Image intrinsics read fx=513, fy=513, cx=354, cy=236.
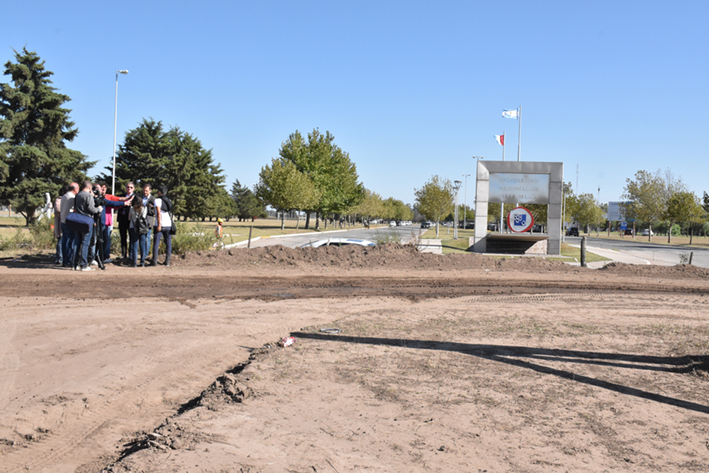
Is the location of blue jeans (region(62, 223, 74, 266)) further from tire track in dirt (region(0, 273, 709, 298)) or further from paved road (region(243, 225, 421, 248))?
paved road (region(243, 225, 421, 248))

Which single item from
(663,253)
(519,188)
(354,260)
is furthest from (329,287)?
(663,253)

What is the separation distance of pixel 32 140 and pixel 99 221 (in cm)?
3981

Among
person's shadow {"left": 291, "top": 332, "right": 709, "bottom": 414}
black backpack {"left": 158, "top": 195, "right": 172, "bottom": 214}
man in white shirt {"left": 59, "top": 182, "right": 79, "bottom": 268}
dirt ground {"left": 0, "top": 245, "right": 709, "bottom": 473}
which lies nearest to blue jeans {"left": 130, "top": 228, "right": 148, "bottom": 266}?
black backpack {"left": 158, "top": 195, "right": 172, "bottom": 214}

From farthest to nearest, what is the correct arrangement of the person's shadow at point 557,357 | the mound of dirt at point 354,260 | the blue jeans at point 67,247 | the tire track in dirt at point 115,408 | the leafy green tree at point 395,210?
the leafy green tree at point 395,210
the mound of dirt at point 354,260
the blue jeans at point 67,247
the person's shadow at point 557,357
the tire track in dirt at point 115,408

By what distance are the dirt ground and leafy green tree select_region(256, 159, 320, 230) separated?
137 ft

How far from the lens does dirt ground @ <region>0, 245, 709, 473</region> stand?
345 cm

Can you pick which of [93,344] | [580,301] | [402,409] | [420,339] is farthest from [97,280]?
[580,301]

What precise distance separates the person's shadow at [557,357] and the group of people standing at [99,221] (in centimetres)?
693

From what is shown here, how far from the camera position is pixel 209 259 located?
14039mm

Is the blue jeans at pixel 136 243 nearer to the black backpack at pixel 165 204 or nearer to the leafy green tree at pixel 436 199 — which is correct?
the black backpack at pixel 165 204

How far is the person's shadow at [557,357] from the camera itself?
5273 mm

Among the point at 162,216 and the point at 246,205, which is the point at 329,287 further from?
the point at 246,205

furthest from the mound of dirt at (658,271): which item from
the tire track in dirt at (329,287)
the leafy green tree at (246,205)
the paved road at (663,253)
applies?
the leafy green tree at (246,205)

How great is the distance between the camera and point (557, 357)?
19.1ft
